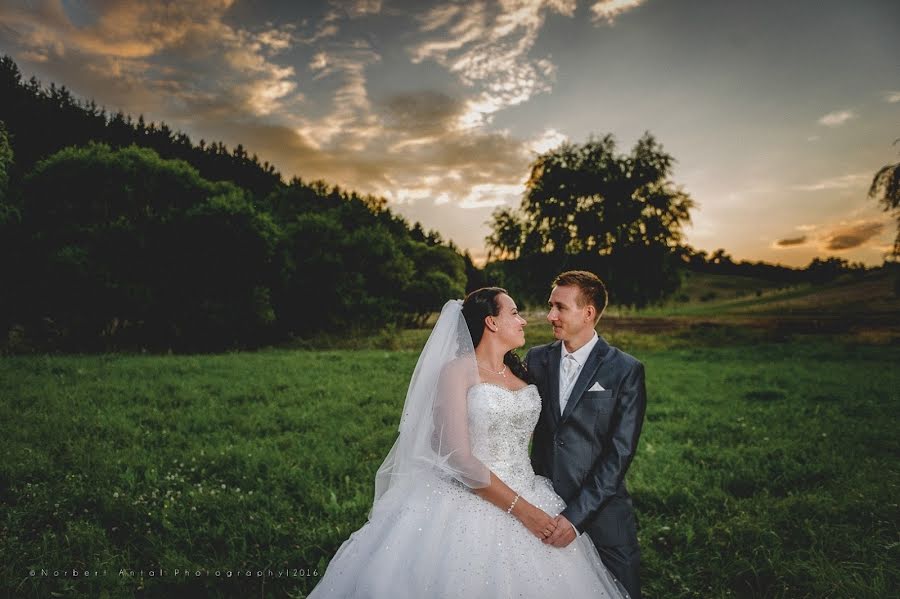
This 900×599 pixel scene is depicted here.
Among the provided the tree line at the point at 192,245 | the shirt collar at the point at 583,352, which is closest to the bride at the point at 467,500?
the shirt collar at the point at 583,352

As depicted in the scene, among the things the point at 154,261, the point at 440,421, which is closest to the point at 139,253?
the point at 154,261

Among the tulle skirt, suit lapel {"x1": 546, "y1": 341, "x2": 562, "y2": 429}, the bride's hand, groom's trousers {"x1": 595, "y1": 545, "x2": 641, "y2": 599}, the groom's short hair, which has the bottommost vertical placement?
groom's trousers {"x1": 595, "y1": 545, "x2": 641, "y2": 599}

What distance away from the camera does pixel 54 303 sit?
2159cm

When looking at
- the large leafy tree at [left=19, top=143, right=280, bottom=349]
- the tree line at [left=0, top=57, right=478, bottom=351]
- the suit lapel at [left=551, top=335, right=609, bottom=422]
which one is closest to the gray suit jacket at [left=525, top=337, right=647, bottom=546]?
the suit lapel at [left=551, top=335, right=609, bottom=422]

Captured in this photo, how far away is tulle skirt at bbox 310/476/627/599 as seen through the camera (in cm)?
297

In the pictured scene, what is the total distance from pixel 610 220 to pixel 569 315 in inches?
742

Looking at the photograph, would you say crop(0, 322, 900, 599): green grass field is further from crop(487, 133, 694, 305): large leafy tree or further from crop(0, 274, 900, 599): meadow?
crop(487, 133, 694, 305): large leafy tree

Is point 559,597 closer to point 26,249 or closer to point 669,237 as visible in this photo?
→ point 669,237

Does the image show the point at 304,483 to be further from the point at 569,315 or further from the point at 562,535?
the point at 569,315

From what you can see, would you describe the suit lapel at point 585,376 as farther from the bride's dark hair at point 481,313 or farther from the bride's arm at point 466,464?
the bride's arm at point 466,464

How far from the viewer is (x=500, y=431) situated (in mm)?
3633

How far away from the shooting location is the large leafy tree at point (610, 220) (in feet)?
69.7

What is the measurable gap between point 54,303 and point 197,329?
6023mm

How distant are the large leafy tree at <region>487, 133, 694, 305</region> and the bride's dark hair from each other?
1778 cm
